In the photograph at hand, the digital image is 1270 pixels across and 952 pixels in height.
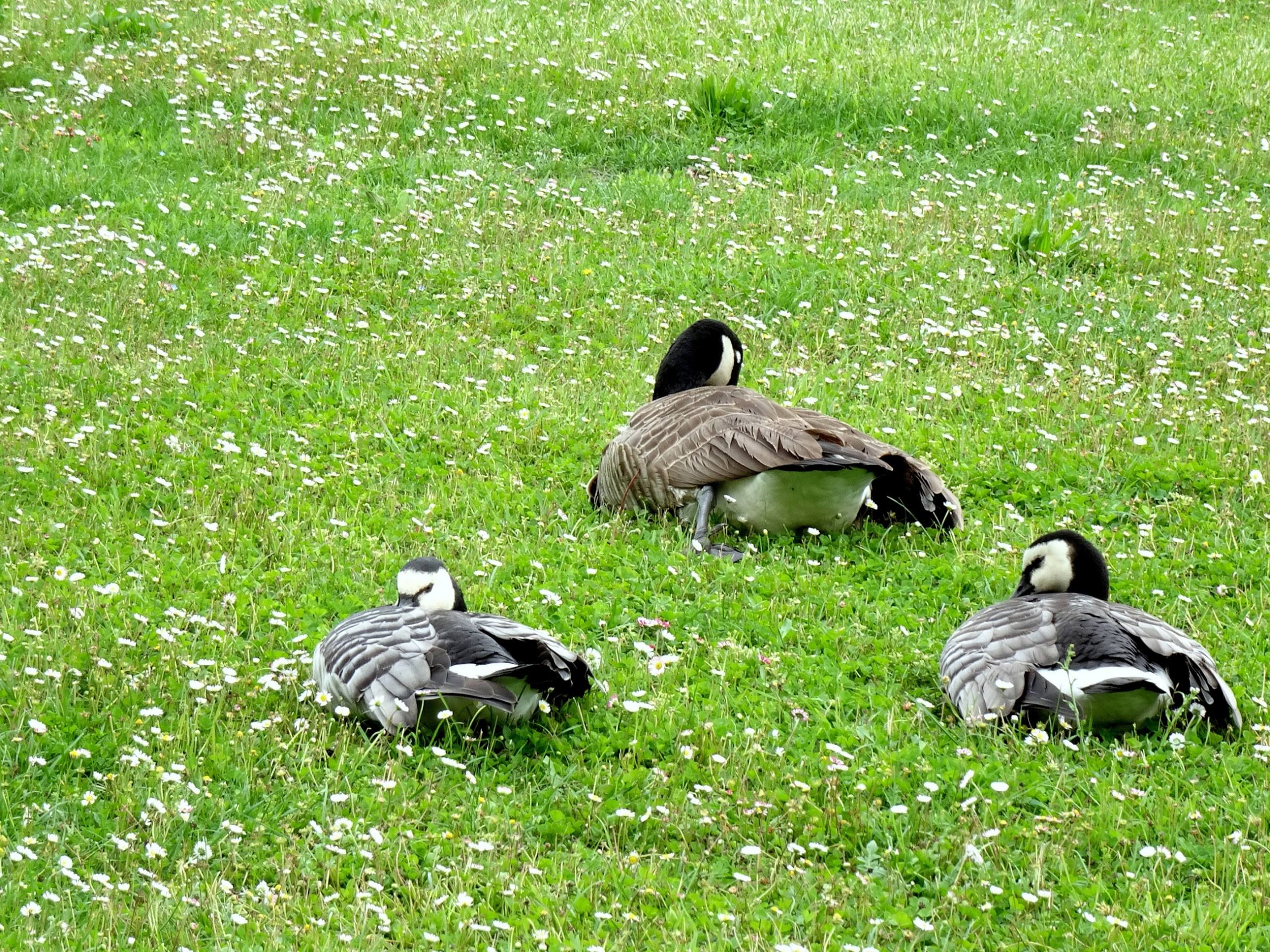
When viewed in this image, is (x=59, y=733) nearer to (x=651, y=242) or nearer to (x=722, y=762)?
(x=722, y=762)

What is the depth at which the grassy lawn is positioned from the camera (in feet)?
15.2

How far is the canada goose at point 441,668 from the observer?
17.0ft

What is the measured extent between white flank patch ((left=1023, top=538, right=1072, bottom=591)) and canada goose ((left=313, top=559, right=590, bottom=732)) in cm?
217

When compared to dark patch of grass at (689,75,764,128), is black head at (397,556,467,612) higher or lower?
lower

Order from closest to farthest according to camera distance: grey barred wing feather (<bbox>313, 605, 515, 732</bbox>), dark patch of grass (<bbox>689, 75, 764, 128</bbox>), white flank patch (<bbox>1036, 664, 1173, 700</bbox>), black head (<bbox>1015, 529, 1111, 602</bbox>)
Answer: grey barred wing feather (<bbox>313, 605, 515, 732</bbox>)
white flank patch (<bbox>1036, 664, 1173, 700</bbox>)
black head (<bbox>1015, 529, 1111, 602</bbox>)
dark patch of grass (<bbox>689, 75, 764, 128</bbox>)

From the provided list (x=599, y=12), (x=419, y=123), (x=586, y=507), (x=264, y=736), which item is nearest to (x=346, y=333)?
(x=586, y=507)

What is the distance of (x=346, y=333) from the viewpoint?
1023cm

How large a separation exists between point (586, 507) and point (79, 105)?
307 inches

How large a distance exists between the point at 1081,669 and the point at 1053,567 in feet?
3.32

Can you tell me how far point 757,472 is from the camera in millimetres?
7473

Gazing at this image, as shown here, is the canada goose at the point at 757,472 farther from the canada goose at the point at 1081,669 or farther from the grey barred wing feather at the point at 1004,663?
the canada goose at the point at 1081,669

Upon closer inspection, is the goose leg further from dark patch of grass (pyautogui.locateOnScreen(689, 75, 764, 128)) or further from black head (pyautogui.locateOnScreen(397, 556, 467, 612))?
dark patch of grass (pyautogui.locateOnScreen(689, 75, 764, 128))

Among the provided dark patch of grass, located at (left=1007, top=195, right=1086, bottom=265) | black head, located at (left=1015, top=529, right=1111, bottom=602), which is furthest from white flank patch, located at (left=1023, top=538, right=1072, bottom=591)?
dark patch of grass, located at (left=1007, top=195, right=1086, bottom=265)

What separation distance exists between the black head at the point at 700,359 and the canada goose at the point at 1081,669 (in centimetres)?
329
